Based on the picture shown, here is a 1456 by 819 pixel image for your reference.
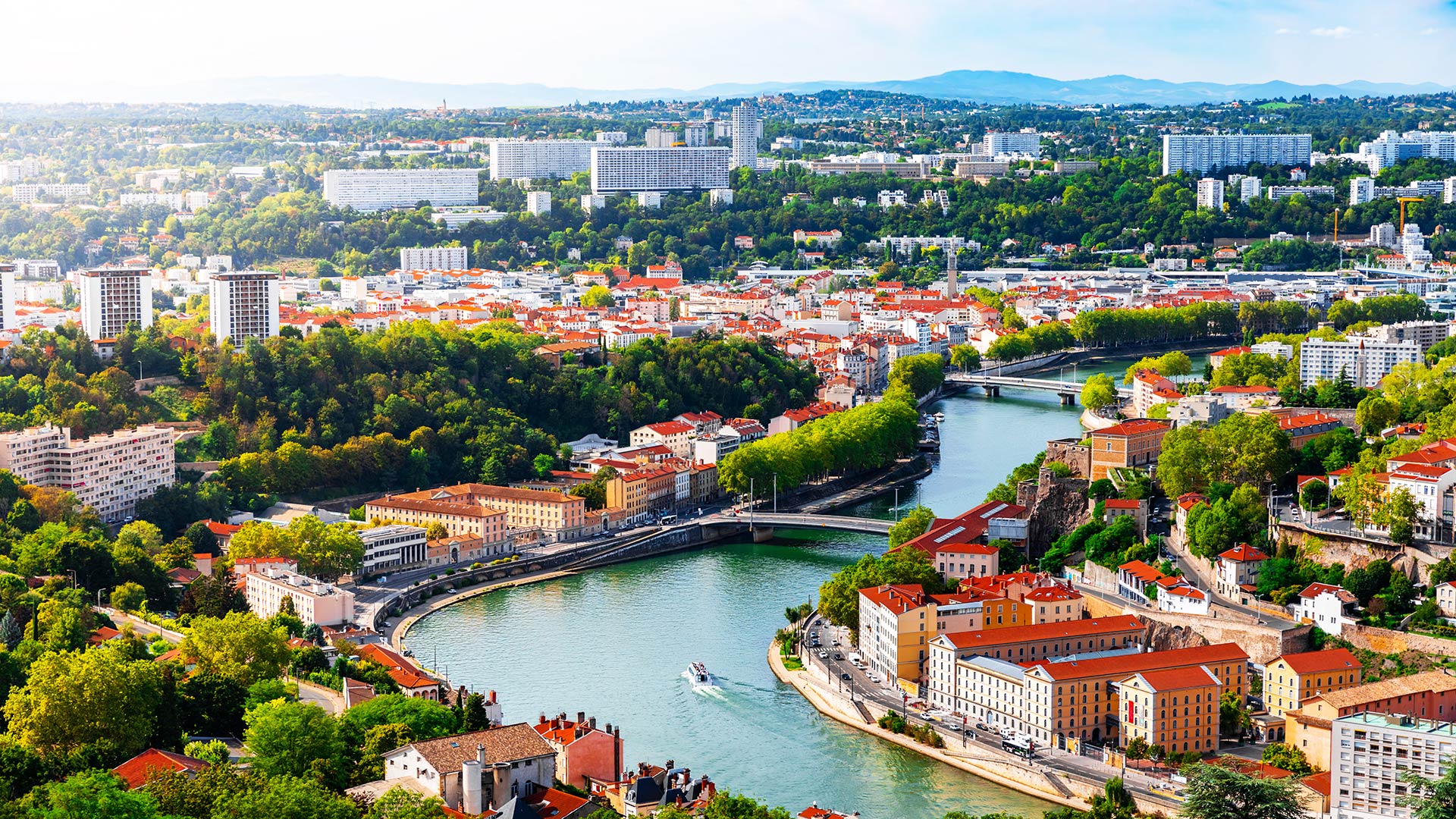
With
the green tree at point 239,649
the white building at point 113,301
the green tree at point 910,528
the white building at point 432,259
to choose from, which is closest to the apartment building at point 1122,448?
the green tree at point 910,528

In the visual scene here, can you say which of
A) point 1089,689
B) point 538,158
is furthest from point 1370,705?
point 538,158

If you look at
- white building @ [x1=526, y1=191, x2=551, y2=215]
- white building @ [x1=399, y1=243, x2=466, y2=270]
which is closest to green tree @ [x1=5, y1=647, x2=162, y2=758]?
white building @ [x1=399, y1=243, x2=466, y2=270]

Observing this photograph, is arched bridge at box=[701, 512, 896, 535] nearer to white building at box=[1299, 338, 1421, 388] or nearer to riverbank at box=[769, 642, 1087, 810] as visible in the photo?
riverbank at box=[769, 642, 1087, 810]

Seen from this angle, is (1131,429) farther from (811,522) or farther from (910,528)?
(811,522)

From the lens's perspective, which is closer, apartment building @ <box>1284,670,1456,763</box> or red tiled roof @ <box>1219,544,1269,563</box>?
apartment building @ <box>1284,670,1456,763</box>

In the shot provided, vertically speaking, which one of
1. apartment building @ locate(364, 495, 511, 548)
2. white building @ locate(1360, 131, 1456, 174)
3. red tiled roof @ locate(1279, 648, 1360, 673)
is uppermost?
white building @ locate(1360, 131, 1456, 174)

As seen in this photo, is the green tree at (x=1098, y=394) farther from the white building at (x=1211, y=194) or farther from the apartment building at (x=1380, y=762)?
the white building at (x=1211, y=194)

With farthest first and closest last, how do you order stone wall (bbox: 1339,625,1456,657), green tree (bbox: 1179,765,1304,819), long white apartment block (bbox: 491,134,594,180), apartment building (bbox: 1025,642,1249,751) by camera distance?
long white apartment block (bbox: 491,134,594,180) < stone wall (bbox: 1339,625,1456,657) < apartment building (bbox: 1025,642,1249,751) < green tree (bbox: 1179,765,1304,819)
